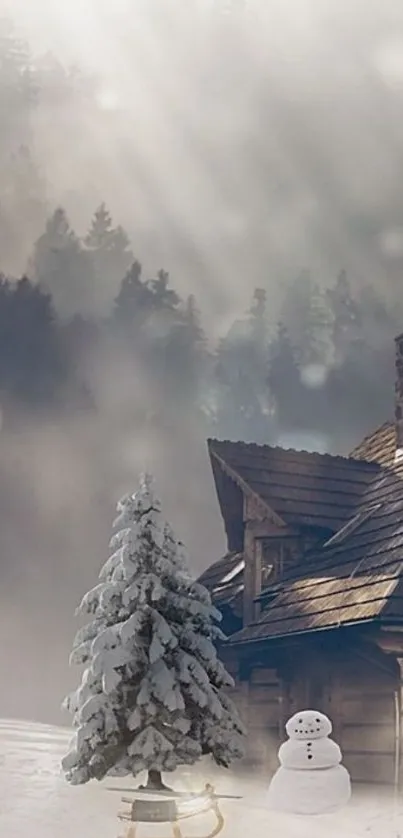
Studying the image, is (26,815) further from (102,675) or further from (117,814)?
(102,675)

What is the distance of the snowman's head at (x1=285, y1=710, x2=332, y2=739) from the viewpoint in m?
2.96

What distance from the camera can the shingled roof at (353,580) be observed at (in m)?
2.97

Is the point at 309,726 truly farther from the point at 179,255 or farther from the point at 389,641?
the point at 179,255

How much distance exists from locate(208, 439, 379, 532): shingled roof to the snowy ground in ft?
2.57

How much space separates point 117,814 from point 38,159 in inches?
78.2

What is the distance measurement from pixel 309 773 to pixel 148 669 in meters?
0.50

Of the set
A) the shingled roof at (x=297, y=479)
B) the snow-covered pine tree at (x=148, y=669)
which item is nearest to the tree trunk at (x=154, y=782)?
the snow-covered pine tree at (x=148, y=669)

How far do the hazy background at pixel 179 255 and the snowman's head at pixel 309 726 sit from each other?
54cm

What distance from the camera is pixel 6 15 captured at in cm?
370

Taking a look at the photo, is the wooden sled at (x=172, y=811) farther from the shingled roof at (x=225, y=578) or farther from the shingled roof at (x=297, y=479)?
the shingled roof at (x=297, y=479)

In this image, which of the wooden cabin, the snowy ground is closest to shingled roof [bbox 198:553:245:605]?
the wooden cabin

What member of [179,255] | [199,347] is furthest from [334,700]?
[179,255]

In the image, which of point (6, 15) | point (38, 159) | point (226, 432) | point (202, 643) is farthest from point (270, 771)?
point (6, 15)

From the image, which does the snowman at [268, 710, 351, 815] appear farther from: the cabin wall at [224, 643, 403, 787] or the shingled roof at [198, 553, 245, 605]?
the shingled roof at [198, 553, 245, 605]
